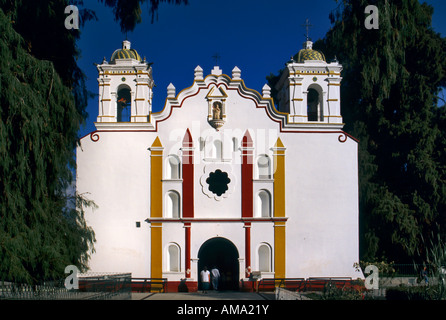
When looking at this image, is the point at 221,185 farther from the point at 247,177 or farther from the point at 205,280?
the point at 205,280

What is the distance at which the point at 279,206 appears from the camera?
70.3 feet

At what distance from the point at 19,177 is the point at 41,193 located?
98 cm

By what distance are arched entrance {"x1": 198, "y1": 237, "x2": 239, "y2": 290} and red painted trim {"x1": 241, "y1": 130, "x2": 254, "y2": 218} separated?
1.50 meters

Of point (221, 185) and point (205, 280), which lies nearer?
point (205, 280)

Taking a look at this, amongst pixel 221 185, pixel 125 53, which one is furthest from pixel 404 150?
pixel 125 53

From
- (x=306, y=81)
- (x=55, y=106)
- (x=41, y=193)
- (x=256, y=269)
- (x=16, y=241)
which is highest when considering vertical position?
(x=306, y=81)

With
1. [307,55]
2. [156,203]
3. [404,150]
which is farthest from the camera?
[404,150]

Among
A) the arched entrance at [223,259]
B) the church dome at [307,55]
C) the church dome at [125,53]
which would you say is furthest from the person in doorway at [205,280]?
the church dome at [307,55]

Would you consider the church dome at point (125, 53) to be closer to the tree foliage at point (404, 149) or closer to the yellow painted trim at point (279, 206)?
the yellow painted trim at point (279, 206)

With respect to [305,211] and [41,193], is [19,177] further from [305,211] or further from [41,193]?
[305,211]

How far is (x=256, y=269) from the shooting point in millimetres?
21219

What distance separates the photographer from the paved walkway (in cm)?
1844

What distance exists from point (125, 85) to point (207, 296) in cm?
946
